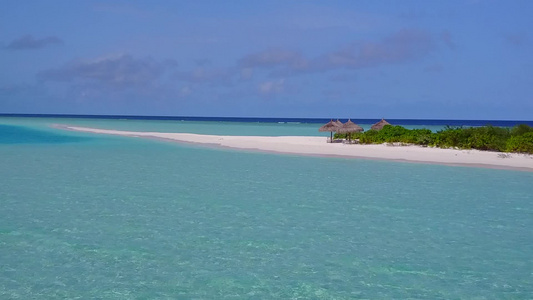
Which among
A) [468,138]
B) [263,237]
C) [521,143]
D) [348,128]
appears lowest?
[263,237]

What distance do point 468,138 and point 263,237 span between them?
20788 millimetres

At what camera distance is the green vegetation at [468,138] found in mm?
23969

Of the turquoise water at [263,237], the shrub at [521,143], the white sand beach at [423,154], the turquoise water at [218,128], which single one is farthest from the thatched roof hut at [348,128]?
the turquoise water at [218,128]

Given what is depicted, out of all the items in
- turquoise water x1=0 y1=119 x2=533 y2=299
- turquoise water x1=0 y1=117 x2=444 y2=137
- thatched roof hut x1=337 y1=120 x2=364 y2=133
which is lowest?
turquoise water x1=0 y1=119 x2=533 y2=299

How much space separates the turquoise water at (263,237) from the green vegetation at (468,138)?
8.18 metres

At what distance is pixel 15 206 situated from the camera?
10969 millimetres

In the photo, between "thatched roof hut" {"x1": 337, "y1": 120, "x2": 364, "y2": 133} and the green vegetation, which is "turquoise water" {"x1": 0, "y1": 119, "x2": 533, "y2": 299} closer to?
the green vegetation

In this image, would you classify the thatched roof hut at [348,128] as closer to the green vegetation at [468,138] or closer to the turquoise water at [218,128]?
the green vegetation at [468,138]

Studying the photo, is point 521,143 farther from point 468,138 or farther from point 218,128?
point 218,128

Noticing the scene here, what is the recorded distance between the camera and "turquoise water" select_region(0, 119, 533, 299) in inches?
246

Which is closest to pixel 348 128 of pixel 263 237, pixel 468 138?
pixel 468 138

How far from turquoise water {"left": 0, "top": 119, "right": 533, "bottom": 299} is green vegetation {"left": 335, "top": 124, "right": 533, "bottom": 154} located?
8183 mm

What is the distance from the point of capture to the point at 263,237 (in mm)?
8523

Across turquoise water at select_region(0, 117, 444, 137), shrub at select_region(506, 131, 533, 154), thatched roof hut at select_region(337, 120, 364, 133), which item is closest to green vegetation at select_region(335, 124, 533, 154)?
shrub at select_region(506, 131, 533, 154)
